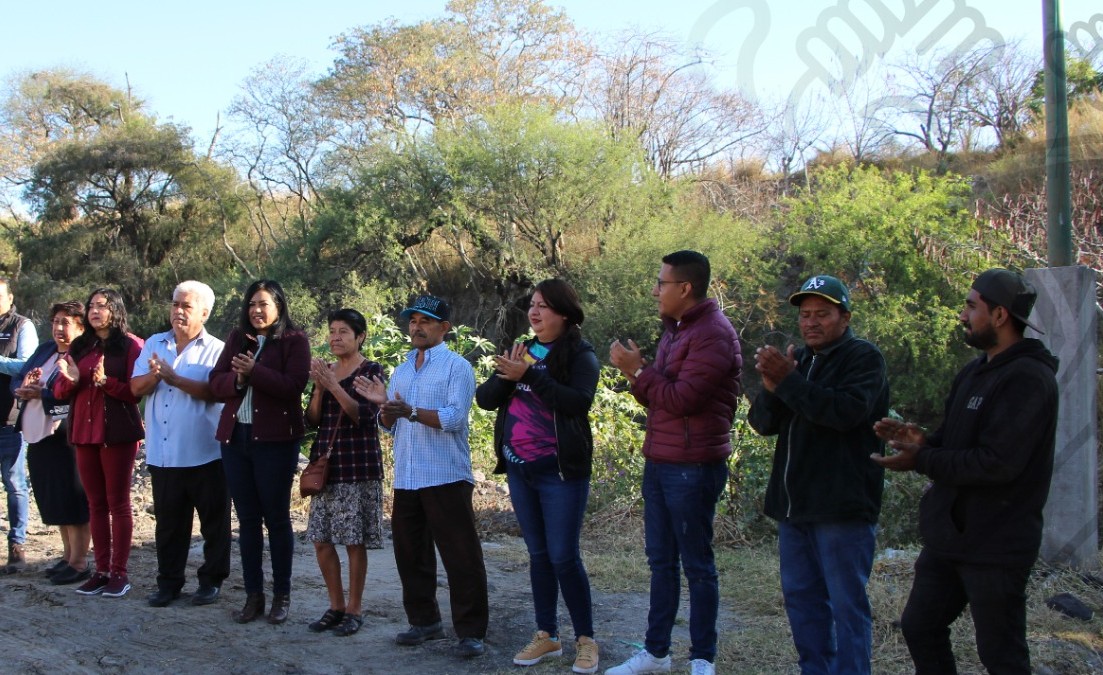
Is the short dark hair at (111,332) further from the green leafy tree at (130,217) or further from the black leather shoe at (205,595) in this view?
the green leafy tree at (130,217)

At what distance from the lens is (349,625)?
5070 millimetres

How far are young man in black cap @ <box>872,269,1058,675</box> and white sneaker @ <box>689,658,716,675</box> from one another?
1026mm

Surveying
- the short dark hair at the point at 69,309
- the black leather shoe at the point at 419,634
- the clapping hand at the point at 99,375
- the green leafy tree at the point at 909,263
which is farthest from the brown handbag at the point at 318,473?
the green leafy tree at the point at 909,263

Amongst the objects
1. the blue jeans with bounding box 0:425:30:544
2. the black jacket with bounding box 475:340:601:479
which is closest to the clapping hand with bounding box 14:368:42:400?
the blue jeans with bounding box 0:425:30:544

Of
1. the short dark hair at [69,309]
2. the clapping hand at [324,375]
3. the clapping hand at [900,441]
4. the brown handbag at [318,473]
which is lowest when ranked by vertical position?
the brown handbag at [318,473]

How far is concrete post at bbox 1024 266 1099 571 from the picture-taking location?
5754mm

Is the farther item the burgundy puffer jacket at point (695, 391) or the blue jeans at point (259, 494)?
the blue jeans at point (259, 494)

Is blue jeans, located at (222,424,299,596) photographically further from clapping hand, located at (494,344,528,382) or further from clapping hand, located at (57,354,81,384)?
clapping hand, located at (494,344,528,382)

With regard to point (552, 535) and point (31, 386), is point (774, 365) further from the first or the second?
point (31, 386)

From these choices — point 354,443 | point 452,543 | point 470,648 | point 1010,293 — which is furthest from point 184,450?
point 1010,293

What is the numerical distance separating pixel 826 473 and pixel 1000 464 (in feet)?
2.22

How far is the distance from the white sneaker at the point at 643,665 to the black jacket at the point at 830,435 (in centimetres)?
104

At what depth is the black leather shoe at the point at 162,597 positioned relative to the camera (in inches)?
214

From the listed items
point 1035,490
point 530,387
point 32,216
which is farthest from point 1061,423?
point 32,216
